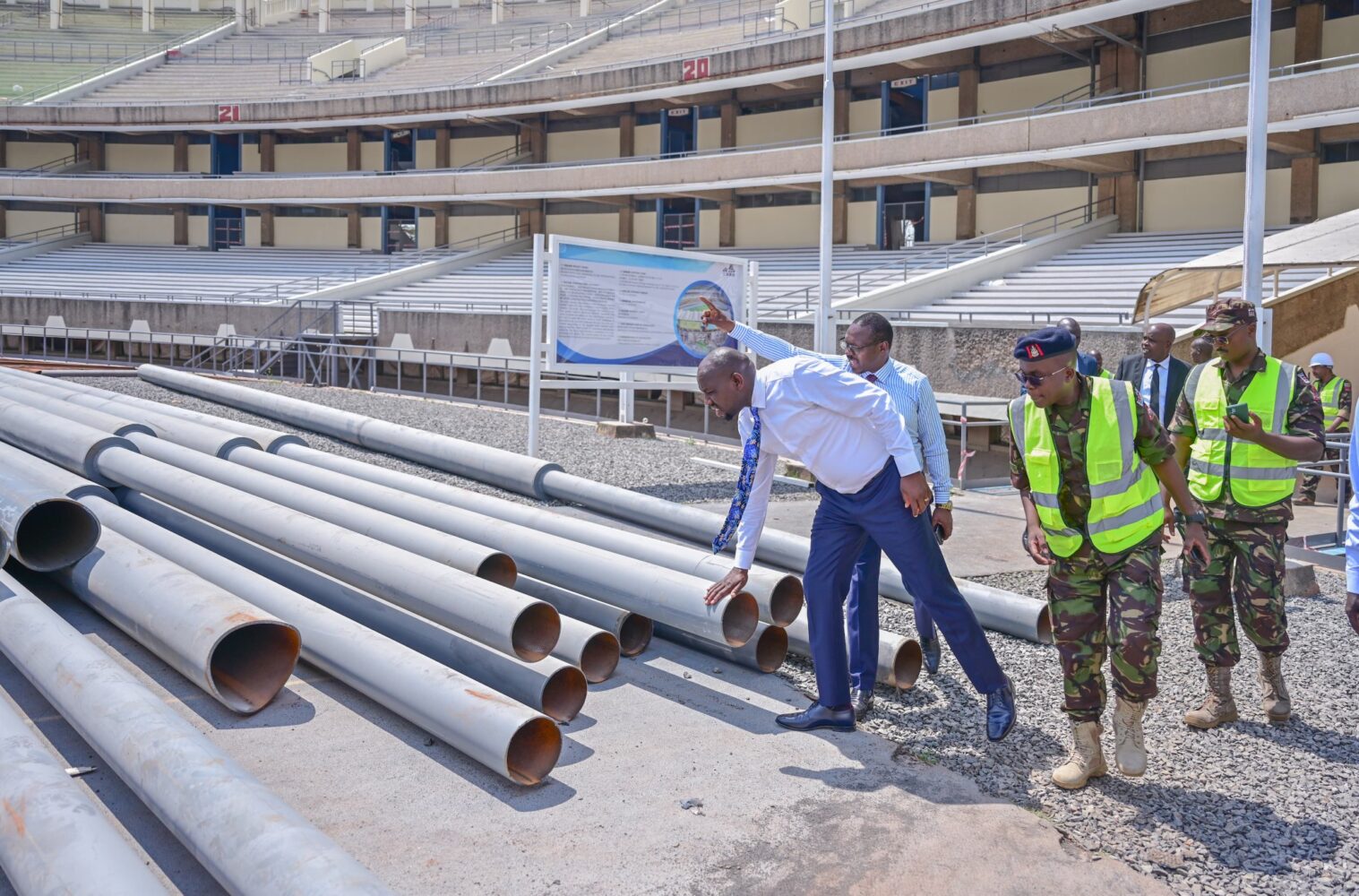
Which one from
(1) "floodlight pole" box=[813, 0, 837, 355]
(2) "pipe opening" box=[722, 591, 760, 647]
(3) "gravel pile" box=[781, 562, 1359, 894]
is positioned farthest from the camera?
(1) "floodlight pole" box=[813, 0, 837, 355]

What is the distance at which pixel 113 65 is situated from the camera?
51250mm

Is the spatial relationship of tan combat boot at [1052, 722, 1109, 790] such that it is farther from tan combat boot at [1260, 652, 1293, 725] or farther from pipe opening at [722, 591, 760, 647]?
pipe opening at [722, 591, 760, 647]

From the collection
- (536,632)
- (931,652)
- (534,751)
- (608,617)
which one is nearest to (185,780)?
(534,751)

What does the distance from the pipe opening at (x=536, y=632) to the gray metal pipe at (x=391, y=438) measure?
5055 millimetres

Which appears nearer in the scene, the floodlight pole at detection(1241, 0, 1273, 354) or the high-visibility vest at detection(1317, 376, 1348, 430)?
the floodlight pole at detection(1241, 0, 1273, 354)

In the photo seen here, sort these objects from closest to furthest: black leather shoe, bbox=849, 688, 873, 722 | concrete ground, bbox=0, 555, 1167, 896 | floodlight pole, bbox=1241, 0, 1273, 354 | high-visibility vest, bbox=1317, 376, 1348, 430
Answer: concrete ground, bbox=0, 555, 1167, 896 < black leather shoe, bbox=849, 688, 873, 722 < floodlight pole, bbox=1241, 0, 1273, 354 < high-visibility vest, bbox=1317, 376, 1348, 430

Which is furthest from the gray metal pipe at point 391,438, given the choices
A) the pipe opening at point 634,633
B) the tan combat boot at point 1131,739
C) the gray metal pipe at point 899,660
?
the tan combat boot at point 1131,739

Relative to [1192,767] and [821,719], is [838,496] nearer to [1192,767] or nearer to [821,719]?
[821,719]

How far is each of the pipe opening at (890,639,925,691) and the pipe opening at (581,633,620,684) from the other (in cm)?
140

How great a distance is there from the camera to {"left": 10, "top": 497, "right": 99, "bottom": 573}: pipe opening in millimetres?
6176

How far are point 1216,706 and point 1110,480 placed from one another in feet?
5.34

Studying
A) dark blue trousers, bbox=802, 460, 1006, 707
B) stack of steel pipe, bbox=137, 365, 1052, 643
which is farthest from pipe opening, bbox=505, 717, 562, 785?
stack of steel pipe, bbox=137, 365, 1052, 643

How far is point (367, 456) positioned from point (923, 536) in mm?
8585

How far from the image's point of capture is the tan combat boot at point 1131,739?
15.1 feet
